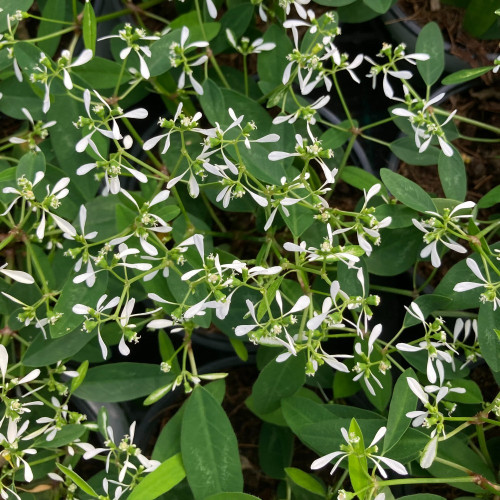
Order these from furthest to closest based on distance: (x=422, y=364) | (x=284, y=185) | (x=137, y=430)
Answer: (x=137, y=430)
(x=422, y=364)
(x=284, y=185)

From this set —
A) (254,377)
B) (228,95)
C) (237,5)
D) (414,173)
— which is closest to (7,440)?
(254,377)

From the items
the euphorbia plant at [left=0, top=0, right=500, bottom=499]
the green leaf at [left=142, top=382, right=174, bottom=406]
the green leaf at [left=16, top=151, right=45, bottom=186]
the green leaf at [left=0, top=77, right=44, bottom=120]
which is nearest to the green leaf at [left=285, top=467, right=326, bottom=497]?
the euphorbia plant at [left=0, top=0, right=500, bottom=499]

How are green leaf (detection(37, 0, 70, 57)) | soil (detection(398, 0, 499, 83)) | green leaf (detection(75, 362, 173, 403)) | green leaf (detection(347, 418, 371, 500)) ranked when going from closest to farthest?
green leaf (detection(347, 418, 371, 500)) < green leaf (detection(75, 362, 173, 403)) < green leaf (detection(37, 0, 70, 57)) < soil (detection(398, 0, 499, 83))

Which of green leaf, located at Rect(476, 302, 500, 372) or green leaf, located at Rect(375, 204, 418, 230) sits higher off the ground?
green leaf, located at Rect(375, 204, 418, 230)

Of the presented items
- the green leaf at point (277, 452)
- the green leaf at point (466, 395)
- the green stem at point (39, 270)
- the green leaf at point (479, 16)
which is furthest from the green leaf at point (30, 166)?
the green leaf at point (479, 16)

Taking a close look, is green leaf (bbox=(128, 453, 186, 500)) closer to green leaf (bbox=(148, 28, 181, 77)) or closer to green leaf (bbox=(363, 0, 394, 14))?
green leaf (bbox=(148, 28, 181, 77))

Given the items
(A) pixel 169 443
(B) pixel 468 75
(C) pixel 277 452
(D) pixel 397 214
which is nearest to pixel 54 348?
(A) pixel 169 443

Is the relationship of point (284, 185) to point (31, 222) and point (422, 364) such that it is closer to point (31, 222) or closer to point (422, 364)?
point (422, 364)

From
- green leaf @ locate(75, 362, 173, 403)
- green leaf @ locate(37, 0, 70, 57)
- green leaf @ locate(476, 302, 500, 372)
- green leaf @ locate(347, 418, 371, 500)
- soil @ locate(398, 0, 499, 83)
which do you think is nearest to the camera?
green leaf @ locate(347, 418, 371, 500)
